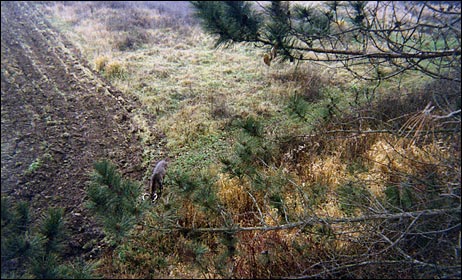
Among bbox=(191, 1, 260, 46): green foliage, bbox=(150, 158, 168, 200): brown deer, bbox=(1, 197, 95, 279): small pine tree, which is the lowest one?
bbox=(150, 158, 168, 200): brown deer

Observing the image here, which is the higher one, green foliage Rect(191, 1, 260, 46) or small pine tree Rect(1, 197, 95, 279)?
green foliage Rect(191, 1, 260, 46)

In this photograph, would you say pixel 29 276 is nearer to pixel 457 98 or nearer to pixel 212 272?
pixel 212 272

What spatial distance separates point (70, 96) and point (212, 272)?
7.79 ft

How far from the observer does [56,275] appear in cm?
176

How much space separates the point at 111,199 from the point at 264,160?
5.89ft

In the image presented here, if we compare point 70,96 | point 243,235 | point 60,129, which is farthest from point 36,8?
point 243,235

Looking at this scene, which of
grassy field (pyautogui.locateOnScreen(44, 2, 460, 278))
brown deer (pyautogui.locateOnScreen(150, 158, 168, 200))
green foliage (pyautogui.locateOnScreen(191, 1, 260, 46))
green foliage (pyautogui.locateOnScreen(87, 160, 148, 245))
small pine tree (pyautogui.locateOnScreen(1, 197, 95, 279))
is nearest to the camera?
small pine tree (pyautogui.locateOnScreen(1, 197, 95, 279))

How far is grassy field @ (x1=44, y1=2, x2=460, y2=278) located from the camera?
2322 millimetres

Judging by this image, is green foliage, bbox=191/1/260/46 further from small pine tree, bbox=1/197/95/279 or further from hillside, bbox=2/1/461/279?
small pine tree, bbox=1/197/95/279

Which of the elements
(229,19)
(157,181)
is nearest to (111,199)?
(157,181)

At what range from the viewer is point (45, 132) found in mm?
2314

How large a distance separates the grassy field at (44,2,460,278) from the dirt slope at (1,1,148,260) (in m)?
0.56

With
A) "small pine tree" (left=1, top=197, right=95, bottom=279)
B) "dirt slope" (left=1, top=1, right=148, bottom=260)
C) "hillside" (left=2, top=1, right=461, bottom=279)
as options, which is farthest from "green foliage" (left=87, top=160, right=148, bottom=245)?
"dirt slope" (left=1, top=1, right=148, bottom=260)

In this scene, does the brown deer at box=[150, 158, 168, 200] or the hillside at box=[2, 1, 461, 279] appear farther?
the brown deer at box=[150, 158, 168, 200]
